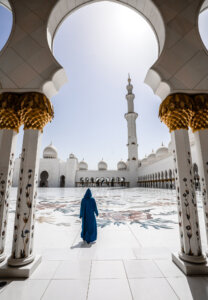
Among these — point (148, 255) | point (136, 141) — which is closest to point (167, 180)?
point (136, 141)

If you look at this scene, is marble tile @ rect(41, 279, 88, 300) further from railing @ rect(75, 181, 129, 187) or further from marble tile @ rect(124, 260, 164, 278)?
railing @ rect(75, 181, 129, 187)

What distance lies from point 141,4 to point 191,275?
102 inches

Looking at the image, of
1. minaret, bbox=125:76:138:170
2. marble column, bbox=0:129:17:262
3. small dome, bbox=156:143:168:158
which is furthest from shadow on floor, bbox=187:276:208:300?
minaret, bbox=125:76:138:170

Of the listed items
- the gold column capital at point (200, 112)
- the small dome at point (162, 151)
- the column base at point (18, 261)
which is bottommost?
the column base at point (18, 261)

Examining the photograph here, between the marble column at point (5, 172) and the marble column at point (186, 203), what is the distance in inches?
59.4

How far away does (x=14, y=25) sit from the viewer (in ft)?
5.08

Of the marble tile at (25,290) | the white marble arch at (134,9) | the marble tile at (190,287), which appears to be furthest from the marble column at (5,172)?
the marble tile at (190,287)

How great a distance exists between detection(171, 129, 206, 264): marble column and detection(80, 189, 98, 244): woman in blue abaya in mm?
951

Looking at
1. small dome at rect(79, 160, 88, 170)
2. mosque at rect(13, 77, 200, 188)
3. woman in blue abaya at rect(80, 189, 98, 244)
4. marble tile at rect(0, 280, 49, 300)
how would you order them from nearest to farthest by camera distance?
marble tile at rect(0, 280, 49, 300) → woman in blue abaya at rect(80, 189, 98, 244) → mosque at rect(13, 77, 200, 188) → small dome at rect(79, 160, 88, 170)

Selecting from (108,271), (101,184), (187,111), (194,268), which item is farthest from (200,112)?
(101,184)

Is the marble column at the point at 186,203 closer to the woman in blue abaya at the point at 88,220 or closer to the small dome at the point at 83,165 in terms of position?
the woman in blue abaya at the point at 88,220

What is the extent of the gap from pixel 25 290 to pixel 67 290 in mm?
275

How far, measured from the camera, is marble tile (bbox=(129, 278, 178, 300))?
101cm

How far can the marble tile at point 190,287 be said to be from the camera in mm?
1006
